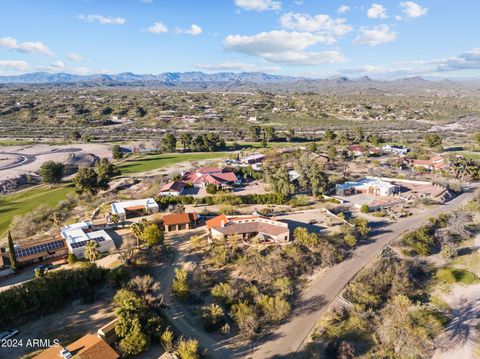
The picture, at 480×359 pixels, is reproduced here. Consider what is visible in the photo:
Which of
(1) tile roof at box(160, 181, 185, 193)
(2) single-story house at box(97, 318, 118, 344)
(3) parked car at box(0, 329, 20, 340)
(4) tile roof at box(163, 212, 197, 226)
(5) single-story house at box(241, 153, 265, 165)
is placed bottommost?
(3) parked car at box(0, 329, 20, 340)

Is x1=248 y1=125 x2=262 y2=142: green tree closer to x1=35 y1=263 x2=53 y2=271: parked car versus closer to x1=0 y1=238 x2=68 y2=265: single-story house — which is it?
x1=0 y1=238 x2=68 y2=265: single-story house

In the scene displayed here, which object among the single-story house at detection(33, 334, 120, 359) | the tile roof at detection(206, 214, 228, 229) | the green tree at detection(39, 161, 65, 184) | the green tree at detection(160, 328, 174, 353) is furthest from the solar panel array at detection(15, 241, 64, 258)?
the green tree at detection(39, 161, 65, 184)

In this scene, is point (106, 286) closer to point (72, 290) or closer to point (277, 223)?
point (72, 290)

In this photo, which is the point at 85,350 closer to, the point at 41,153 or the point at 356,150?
the point at 356,150

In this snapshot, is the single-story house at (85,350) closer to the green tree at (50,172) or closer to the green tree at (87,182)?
the green tree at (87,182)

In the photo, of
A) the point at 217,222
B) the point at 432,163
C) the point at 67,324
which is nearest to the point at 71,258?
the point at 67,324

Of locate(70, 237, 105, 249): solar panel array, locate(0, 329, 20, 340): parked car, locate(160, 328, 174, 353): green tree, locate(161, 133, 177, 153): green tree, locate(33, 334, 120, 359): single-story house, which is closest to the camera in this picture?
locate(33, 334, 120, 359): single-story house
